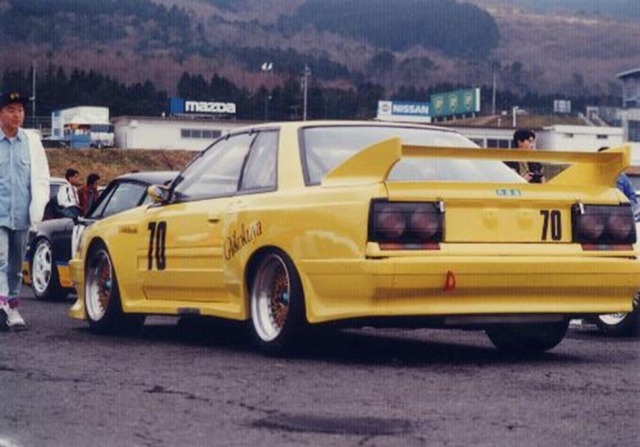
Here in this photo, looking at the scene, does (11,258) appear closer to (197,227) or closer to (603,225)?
(197,227)

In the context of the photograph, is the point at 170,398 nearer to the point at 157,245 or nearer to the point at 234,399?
the point at 234,399

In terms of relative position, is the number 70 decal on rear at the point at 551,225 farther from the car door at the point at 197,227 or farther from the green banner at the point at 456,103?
the green banner at the point at 456,103

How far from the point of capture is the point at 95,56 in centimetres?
17950

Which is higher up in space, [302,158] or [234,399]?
Answer: [302,158]

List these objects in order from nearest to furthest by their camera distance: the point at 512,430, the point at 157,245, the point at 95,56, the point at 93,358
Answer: the point at 512,430, the point at 93,358, the point at 157,245, the point at 95,56

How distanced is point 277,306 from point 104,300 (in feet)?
8.17

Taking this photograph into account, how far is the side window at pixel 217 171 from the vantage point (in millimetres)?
9359

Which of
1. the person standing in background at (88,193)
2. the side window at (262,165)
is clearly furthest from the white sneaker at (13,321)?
the person standing in background at (88,193)

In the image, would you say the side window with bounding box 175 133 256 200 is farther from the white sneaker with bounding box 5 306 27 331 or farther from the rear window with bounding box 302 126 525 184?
the white sneaker with bounding box 5 306 27 331

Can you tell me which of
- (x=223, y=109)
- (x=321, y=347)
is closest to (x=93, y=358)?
(x=321, y=347)

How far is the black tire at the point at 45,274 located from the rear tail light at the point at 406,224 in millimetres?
8120

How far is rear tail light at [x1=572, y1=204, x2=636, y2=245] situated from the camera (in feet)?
27.3

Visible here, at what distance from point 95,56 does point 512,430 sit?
581ft

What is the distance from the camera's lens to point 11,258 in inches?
422
